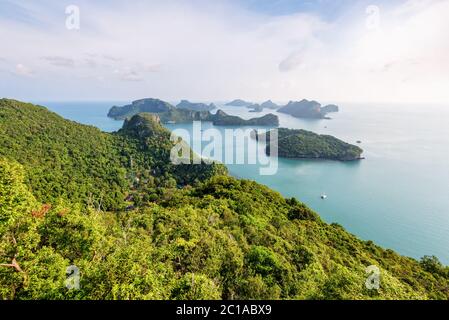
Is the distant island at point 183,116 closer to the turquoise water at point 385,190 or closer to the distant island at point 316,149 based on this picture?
the distant island at point 316,149

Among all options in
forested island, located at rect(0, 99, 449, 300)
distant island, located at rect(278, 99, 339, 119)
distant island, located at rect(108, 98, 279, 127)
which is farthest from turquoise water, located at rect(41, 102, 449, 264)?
distant island, located at rect(278, 99, 339, 119)

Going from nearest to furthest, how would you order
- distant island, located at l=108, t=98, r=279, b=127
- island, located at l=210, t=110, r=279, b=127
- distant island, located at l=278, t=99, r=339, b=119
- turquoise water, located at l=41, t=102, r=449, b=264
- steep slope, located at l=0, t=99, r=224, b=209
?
turquoise water, located at l=41, t=102, r=449, b=264
steep slope, located at l=0, t=99, r=224, b=209
island, located at l=210, t=110, r=279, b=127
distant island, located at l=108, t=98, r=279, b=127
distant island, located at l=278, t=99, r=339, b=119

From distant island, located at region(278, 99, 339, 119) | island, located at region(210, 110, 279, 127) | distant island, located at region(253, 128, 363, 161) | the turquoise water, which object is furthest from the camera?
distant island, located at region(278, 99, 339, 119)

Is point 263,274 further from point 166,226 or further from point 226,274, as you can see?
point 166,226

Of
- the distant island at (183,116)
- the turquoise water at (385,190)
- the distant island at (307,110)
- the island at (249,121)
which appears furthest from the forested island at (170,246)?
the distant island at (307,110)

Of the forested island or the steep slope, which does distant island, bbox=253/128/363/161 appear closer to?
the steep slope

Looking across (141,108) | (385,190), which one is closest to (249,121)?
(141,108)

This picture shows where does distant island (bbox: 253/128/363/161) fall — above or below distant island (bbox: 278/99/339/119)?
below

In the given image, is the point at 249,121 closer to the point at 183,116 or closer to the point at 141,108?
the point at 183,116
